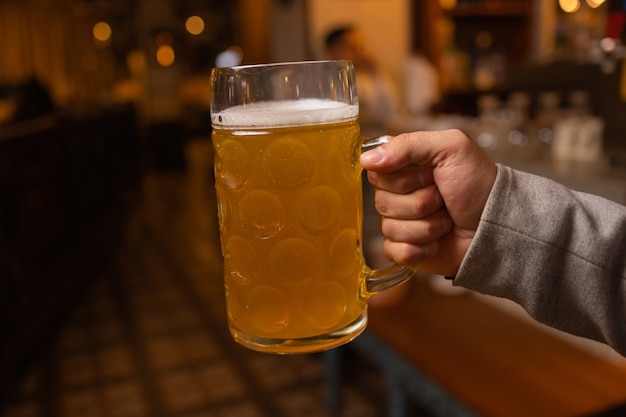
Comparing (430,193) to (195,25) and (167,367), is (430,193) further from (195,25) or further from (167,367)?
(195,25)

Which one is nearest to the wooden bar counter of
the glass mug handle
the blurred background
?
the blurred background

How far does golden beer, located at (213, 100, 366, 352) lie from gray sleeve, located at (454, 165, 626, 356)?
0.51ft

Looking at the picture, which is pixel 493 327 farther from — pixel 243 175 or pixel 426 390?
pixel 243 175

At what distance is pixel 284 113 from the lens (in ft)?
2.20

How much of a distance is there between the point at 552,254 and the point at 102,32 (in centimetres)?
1659

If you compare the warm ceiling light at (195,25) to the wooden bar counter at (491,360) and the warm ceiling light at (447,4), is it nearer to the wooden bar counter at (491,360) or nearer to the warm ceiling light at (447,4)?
the warm ceiling light at (447,4)

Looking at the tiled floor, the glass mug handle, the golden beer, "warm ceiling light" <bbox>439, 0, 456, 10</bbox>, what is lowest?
the tiled floor

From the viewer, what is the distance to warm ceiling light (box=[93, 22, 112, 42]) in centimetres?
1546

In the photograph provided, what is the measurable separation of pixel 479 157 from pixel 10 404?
291 centimetres

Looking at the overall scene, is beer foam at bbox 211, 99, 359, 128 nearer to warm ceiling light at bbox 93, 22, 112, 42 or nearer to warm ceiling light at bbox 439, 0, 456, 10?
warm ceiling light at bbox 439, 0, 456, 10

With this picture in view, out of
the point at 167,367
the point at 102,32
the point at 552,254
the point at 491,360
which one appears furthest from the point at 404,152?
the point at 102,32

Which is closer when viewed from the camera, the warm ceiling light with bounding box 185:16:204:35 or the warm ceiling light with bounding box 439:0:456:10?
the warm ceiling light with bounding box 439:0:456:10

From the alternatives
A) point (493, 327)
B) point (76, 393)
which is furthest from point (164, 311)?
point (493, 327)

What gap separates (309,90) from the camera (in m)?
0.70
